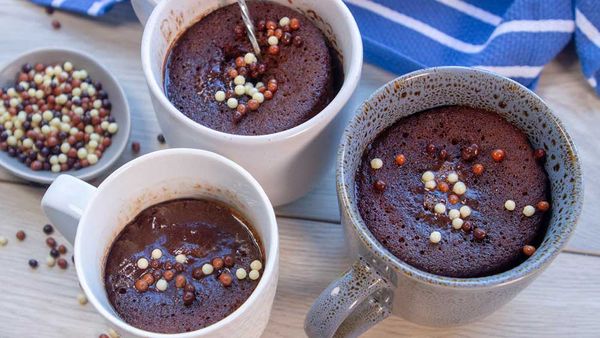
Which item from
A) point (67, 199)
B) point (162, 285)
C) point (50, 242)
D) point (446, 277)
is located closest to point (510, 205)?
point (446, 277)

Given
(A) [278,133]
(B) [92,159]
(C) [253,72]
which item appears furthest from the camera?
(B) [92,159]

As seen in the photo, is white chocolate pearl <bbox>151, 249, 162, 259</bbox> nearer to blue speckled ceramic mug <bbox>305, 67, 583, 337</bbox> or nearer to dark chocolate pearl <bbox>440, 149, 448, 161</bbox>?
blue speckled ceramic mug <bbox>305, 67, 583, 337</bbox>

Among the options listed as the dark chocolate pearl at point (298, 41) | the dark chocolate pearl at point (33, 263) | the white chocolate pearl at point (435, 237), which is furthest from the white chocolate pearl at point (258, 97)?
the dark chocolate pearl at point (33, 263)

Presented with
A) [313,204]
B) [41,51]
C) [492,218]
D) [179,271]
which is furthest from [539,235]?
[41,51]

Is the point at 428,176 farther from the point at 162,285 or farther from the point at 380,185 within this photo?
the point at 162,285

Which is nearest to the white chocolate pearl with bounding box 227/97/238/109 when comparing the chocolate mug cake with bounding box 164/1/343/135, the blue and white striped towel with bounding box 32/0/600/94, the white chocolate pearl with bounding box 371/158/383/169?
the chocolate mug cake with bounding box 164/1/343/135

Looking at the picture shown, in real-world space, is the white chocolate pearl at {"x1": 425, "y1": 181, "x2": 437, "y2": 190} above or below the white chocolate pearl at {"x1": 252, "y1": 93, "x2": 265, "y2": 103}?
below
